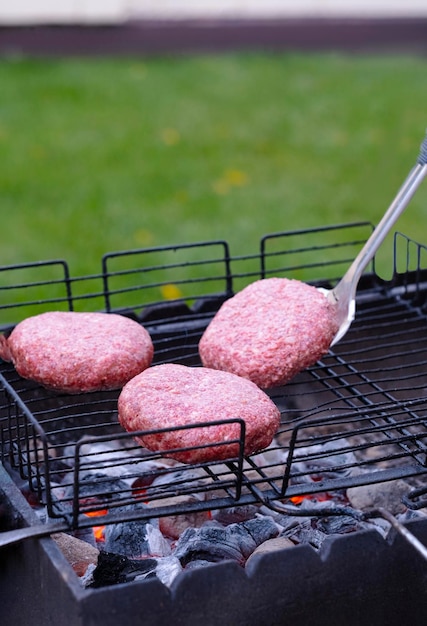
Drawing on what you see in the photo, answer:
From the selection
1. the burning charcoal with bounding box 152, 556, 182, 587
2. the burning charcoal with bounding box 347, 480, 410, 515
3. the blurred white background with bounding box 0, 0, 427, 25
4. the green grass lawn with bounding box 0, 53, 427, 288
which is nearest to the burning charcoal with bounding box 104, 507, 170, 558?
the burning charcoal with bounding box 152, 556, 182, 587

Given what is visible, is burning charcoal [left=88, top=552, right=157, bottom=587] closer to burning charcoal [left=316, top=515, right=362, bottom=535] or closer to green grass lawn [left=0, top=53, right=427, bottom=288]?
burning charcoal [left=316, top=515, right=362, bottom=535]

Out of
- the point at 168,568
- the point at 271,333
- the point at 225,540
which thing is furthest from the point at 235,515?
the point at 271,333

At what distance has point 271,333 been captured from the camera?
8.00 ft

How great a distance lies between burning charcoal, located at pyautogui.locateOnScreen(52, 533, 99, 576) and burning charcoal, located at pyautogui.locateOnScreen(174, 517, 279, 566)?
7.6 inches

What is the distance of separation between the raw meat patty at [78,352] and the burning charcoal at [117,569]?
437 mm

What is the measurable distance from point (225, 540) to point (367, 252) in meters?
0.84

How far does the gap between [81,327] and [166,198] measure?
123 inches

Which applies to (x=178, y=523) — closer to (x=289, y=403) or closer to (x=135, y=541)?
(x=135, y=541)

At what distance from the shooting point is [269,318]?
2484 millimetres

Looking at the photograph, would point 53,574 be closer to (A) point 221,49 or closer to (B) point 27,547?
(B) point 27,547

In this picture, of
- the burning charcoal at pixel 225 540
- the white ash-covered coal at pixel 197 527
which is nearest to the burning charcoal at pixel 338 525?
the white ash-covered coal at pixel 197 527

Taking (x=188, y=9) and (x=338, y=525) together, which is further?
(x=188, y=9)

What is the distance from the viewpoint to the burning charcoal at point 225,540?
2213 millimetres

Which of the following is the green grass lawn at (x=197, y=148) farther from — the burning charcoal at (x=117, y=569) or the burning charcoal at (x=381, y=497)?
the burning charcoal at (x=117, y=569)
